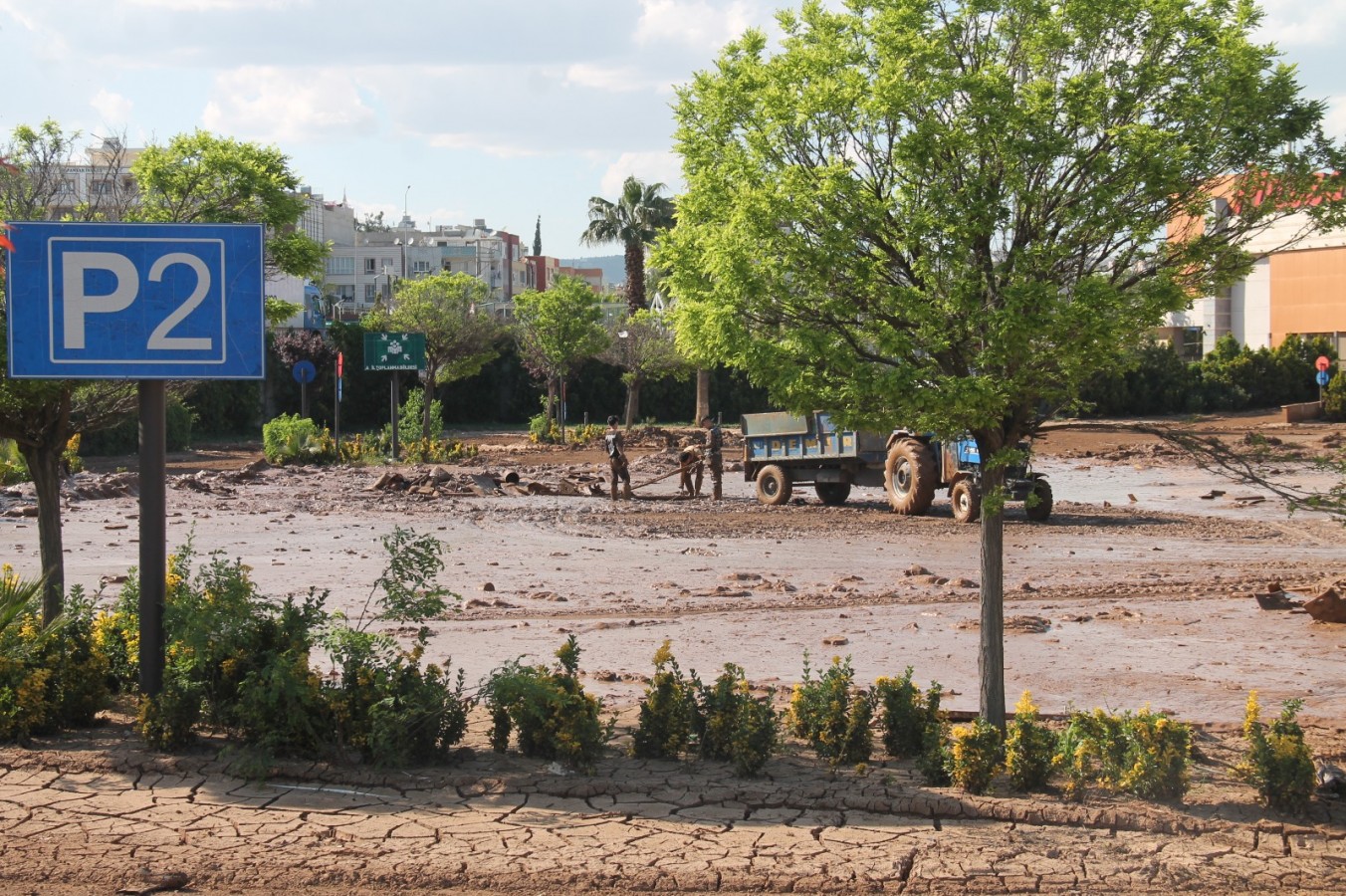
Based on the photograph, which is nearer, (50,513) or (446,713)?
(446,713)

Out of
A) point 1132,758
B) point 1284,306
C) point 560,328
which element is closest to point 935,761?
point 1132,758

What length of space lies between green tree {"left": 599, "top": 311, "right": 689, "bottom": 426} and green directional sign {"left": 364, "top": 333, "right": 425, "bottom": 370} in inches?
509

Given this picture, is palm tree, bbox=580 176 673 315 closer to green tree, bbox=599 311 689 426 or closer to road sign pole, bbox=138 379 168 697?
green tree, bbox=599 311 689 426

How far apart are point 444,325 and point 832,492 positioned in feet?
72.8

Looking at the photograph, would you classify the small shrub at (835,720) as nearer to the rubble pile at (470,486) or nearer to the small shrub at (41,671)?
the small shrub at (41,671)

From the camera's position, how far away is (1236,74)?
6887mm

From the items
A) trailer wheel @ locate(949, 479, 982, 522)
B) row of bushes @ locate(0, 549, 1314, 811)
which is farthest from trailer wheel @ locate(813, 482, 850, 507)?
row of bushes @ locate(0, 549, 1314, 811)

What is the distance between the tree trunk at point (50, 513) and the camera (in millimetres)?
8875

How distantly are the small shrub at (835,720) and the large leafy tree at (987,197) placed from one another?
1.20 m

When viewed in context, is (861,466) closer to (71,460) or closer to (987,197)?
(71,460)

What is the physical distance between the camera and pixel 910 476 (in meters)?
22.6

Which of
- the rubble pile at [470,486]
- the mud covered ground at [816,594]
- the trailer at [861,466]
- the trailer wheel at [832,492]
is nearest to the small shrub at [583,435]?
the rubble pile at [470,486]

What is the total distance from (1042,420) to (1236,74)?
210 cm

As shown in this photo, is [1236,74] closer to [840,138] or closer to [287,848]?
[840,138]
